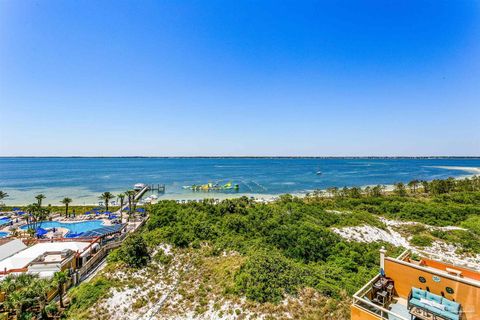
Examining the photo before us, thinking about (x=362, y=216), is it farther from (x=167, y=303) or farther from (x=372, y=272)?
(x=167, y=303)

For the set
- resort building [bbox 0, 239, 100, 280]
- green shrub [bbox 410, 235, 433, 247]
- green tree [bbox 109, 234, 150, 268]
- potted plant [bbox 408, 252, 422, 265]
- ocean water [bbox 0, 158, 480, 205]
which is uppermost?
potted plant [bbox 408, 252, 422, 265]

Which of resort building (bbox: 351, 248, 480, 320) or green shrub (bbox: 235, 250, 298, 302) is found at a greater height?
resort building (bbox: 351, 248, 480, 320)

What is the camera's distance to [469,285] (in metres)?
6.58

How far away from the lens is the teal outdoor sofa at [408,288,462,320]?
6.27 meters

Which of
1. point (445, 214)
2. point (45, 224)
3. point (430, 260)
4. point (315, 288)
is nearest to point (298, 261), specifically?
point (315, 288)

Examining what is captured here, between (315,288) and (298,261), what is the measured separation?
407cm

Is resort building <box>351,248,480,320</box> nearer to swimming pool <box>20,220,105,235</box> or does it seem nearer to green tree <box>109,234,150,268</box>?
green tree <box>109,234,150,268</box>

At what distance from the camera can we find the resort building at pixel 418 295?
21.1ft

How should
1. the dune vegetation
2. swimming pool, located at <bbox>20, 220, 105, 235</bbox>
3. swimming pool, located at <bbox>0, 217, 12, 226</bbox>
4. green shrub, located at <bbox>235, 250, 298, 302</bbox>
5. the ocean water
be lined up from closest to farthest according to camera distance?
the dune vegetation
green shrub, located at <bbox>235, 250, 298, 302</bbox>
swimming pool, located at <bbox>20, 220, 105, 235</bbox>
swimming pool, located at <bbox>0, 217, 12, 226</bbox>
the ocean water

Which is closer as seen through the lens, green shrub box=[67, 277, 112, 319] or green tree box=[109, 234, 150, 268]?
green shrub box=[67, 277, 112, 319]

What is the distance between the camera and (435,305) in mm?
6504

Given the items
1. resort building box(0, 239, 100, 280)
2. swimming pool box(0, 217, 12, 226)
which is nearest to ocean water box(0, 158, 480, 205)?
swimming pool box(0, 217, 12, 226)

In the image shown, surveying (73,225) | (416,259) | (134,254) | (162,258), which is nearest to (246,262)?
(162,258)

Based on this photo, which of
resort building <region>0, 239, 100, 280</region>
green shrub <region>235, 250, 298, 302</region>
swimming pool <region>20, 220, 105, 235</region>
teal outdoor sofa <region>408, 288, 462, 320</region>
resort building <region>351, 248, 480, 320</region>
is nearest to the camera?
teal outdoor sofa <region>408, 288, 462, 320</region>
